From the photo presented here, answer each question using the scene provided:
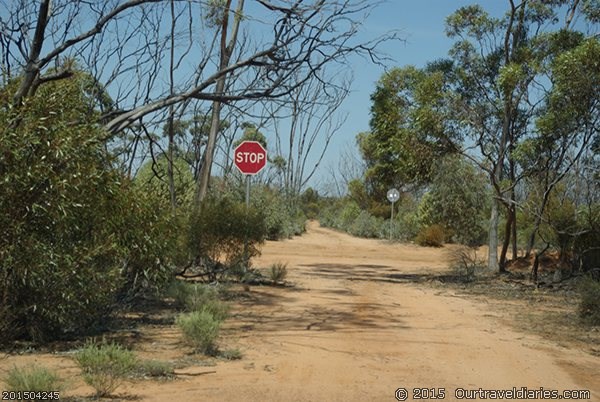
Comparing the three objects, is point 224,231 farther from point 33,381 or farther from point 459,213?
point 459,213

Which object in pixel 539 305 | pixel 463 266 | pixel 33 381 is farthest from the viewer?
pixel 463 266

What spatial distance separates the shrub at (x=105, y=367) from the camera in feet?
20.4

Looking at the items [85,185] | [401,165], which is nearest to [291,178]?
[401,165]

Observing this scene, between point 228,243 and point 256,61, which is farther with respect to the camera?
point 228,243

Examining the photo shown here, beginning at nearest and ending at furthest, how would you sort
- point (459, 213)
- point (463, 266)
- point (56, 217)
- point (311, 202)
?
1. point (56, 217)
2. point (463, 266)
3. point (459, 213)
4. point (311, 202)

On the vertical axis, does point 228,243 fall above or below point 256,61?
below

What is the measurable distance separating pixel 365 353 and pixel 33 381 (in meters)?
4.30

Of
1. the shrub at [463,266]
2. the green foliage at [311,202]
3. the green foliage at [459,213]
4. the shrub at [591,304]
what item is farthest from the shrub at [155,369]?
the green foliage at [311,202]

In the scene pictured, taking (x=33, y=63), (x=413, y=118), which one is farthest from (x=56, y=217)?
(x=413, y=118)

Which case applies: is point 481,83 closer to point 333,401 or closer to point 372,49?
point 372,49

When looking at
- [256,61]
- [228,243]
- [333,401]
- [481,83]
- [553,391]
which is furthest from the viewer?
[481,83]

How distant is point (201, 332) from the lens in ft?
27.1

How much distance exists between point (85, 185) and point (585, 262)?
584 inches

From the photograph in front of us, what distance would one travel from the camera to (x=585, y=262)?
1866 centimetres
